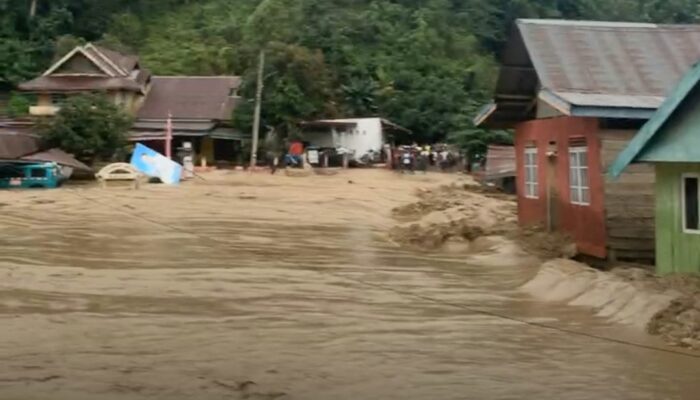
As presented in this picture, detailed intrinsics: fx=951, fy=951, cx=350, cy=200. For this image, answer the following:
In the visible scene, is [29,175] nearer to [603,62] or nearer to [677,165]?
[603,62]

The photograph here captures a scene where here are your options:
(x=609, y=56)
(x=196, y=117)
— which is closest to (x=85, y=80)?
(x=196, y=117)

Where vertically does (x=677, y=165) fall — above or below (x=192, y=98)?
below

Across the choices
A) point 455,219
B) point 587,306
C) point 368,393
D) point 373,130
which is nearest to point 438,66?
point 373,130

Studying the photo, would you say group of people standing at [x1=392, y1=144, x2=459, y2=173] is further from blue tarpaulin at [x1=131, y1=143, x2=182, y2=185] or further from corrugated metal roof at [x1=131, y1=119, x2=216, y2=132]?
blue tarpaulin at [x1=131, y1=143, x2=182, y2=185]

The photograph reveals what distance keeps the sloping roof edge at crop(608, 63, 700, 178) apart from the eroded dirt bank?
1.32 metres

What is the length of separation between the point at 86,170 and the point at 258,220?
13.8 metres

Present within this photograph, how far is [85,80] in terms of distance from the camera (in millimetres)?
39844

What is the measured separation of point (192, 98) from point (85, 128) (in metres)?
9.16

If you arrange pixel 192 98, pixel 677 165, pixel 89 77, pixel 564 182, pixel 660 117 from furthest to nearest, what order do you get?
1. pixel 192 98
2. pixel 89 77
3. pixel 564 182
4. pixel 677 165
5. pixel 660 117

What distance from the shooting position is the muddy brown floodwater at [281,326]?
272 inches

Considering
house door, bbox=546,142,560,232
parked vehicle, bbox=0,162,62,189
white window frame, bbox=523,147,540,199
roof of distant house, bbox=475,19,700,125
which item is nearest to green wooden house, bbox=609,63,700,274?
roof of distant house, bbox=475,19,700,125

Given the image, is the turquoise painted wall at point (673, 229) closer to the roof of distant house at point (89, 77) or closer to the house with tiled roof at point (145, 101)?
the house with tiled roof at point (145, 101)

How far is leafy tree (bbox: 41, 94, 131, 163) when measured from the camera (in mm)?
32594

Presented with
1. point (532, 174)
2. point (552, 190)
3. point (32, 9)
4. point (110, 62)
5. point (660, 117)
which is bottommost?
point (552, 190)
